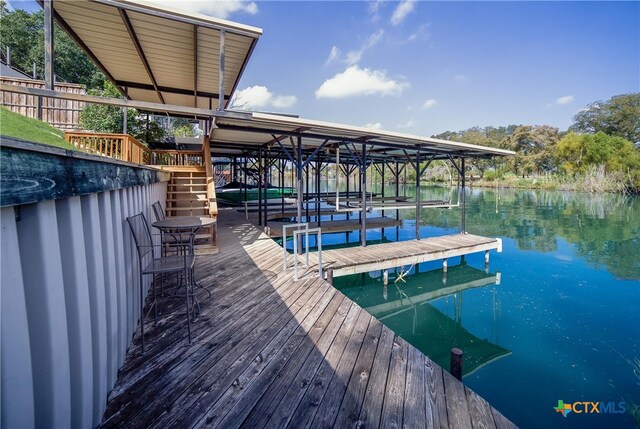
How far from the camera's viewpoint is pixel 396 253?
721 centimetres

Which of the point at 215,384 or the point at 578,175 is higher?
the point at 578,175

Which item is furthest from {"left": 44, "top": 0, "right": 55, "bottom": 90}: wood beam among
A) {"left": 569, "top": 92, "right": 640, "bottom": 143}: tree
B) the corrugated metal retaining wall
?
{"left": 569, "top": 92, "right": 640, "bottom": 143}: tree

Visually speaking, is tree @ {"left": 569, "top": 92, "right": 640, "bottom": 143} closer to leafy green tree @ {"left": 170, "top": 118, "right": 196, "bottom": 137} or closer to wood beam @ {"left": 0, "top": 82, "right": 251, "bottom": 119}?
leafy green tree @ {"left": 170, "top": 118, "right": 196, "bottom": 137}

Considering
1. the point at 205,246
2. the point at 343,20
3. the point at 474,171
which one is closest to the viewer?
the point at 205,246

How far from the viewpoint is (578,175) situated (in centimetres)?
3303

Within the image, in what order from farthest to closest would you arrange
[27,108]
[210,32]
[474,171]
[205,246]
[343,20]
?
1. [474,171]
2. [343,20]
3. [27,108]
4. [205,246]
5. [210,32]

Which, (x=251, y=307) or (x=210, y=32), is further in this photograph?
(x=210, y=32)

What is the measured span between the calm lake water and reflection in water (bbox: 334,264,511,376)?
22 mm

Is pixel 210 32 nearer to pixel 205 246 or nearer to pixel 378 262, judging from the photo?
pixel 205 246

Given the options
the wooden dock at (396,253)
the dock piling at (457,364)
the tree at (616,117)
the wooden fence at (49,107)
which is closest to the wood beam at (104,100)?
the wooden dock at (396,253)

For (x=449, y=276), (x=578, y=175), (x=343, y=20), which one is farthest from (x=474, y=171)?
(x=449, y=276)

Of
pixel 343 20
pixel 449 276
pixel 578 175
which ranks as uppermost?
pixel 343 20

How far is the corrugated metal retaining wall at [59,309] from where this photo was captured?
1018 millimetres

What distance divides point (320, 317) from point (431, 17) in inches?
677
